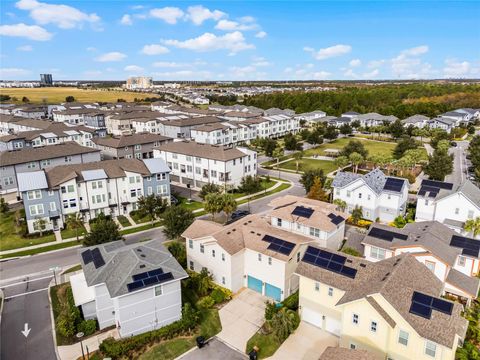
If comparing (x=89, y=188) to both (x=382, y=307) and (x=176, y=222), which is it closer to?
(x=176, y=222)

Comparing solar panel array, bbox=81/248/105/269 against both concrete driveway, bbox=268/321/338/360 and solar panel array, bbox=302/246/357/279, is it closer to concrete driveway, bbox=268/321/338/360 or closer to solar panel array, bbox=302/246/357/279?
concrete driveway, bbox=268/321/338/360

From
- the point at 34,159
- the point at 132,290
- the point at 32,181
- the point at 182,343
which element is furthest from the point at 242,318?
the point at 34,159

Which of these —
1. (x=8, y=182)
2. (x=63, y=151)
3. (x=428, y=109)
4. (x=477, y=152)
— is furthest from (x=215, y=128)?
(x=428, y=109)


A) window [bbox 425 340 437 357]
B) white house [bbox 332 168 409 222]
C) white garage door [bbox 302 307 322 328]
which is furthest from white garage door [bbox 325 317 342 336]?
white house [bbox 332 168 409 222]

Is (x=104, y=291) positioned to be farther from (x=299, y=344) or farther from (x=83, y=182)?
(x=83, y=182)

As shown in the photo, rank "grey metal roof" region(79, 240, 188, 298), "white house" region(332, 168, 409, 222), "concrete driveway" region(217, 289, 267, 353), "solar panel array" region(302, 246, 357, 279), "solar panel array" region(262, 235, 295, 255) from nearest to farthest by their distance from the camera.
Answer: "grey metal roof" region(79, 240, 188, 298)
"concrete driveway" region(217, 289, 267, 353)
"solar panel array" region(302, 246, 357, 279)
"solar panel array" region(262, 235, 295, 255)
"white house" region(332, 168, 409, 222)

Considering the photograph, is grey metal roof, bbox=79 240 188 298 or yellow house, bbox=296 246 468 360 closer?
yellow house, bbox=296 246 468 360
